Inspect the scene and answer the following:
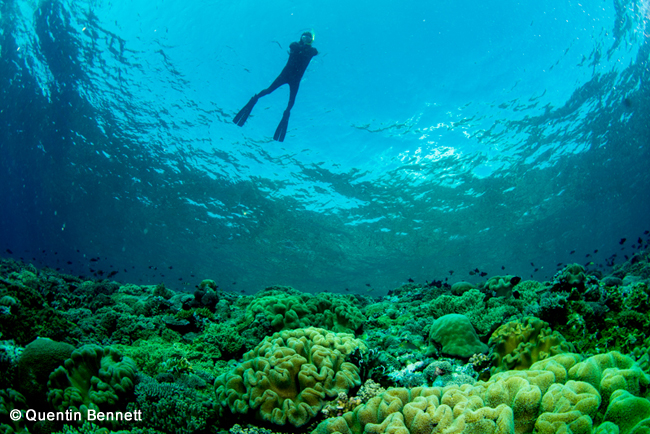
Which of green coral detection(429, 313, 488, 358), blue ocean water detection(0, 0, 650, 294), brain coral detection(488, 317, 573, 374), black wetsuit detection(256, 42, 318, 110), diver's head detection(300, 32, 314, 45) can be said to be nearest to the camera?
brain coral detection(488, 317, 573, 374)

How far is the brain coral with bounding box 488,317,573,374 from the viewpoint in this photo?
3822 millimetres

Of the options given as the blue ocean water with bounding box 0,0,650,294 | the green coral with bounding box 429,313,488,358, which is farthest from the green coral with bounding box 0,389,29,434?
the blue ocean water with bounding box 0,0,650,294

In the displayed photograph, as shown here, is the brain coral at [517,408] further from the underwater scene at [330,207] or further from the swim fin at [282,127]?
the swim fin at [282,127]

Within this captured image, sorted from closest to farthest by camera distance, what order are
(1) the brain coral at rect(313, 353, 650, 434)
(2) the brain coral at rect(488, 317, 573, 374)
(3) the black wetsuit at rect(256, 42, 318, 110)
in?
(1) the brain coral at rect(313, 353, 650, 434) → (2) the brain coral at rect(488, 317, 573, 374) → (3) the black wetsuit at rect(256, 42, 318, 110)

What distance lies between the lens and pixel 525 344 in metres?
3.98

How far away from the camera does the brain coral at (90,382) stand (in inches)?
142

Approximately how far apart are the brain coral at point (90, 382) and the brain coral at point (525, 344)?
4994mm

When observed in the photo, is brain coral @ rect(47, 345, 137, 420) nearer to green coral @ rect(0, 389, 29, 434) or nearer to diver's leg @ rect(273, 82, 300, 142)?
green coral @ rect(0, 389, 29, 434)

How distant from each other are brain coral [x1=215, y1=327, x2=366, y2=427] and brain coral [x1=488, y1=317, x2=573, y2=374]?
2.06 metres

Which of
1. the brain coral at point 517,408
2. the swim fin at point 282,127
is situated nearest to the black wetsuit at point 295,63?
the swim fin at point 282,127

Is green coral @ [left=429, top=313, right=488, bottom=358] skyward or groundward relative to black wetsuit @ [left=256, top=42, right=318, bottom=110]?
groundward

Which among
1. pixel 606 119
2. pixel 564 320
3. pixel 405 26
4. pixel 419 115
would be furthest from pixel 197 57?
pixel 606 119

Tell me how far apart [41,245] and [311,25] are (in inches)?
3731

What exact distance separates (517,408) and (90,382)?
16.1 ft
